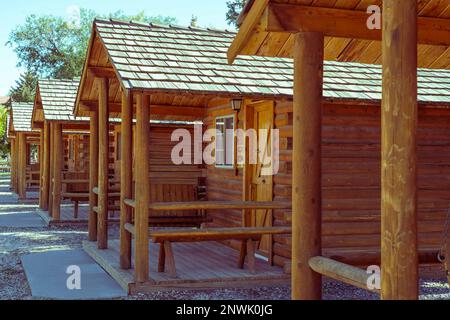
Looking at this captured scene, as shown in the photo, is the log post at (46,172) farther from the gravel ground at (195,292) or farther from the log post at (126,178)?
the log post at (126,178)

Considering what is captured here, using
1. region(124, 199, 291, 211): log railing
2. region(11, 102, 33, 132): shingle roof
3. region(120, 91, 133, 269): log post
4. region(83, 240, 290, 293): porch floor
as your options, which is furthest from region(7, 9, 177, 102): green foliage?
region(124, 199, 291, 211): log railing

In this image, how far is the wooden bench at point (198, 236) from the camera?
9125 mm

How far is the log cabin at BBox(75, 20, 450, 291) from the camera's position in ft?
→ 29.8

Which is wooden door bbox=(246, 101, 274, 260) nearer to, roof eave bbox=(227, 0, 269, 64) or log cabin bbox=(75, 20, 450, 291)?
log cabin bbox=(75, 20, 450, 291)

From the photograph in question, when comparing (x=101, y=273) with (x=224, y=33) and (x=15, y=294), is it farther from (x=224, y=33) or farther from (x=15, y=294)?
(x=224, y=33)

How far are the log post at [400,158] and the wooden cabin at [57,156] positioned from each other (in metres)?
14.1

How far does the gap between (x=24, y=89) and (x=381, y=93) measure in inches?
2127

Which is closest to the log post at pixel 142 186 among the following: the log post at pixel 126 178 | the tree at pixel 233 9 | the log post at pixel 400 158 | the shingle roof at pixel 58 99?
the log post at pixel 126 178

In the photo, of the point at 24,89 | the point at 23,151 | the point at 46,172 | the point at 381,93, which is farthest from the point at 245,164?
the point at 24,89

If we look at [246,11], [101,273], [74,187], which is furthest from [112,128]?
[246,11]

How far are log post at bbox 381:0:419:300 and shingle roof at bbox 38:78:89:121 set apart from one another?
1427cm

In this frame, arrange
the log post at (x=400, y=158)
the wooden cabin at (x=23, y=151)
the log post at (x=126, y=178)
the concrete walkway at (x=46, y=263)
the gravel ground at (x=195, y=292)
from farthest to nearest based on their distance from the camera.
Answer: the wooden cabin at (x=23, y=151) → the log post at (x=126, y=178) → the concrete walkway at (x=46, y=263) → the gravel ground at (x=195, y=292) → the log post at (x=400, y=158)

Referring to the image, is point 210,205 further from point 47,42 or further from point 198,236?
point 47,42

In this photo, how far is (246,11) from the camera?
5.61m
